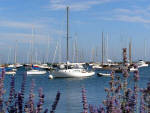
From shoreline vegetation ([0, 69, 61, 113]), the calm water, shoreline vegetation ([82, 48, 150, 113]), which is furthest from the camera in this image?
the calm water

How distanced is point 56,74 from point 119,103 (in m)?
54.7

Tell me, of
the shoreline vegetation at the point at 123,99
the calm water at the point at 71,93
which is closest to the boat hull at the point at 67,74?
the calm water at the point at 71,93

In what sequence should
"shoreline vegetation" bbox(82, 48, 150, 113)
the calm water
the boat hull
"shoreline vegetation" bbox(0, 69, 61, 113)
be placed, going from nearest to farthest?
"shoreline vegetation" bbox(0, 69, 61, 113), "shoreline vegetation" bbox(82, 48, 150, 113), the calm water, the boat hull

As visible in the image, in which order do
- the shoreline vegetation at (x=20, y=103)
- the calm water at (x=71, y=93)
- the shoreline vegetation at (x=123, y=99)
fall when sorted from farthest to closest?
the calm water at (x=71, y=93) < the shoreline vegetation at (x=123, y=99) < the shoreline vegetation at (x=20, y=103)

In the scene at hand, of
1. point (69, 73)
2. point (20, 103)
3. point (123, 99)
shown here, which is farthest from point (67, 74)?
point (20, 103)

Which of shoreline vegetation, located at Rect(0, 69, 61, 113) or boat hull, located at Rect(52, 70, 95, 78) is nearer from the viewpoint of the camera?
shoreline vegetation, located at Rect(0, 69, 61, 113)

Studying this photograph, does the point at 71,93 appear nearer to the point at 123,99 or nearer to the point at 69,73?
the point at 69,73

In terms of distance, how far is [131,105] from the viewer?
13.6ft

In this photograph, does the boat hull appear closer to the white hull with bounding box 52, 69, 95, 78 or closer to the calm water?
the white hull with bounding box 52, 69, 95, 78

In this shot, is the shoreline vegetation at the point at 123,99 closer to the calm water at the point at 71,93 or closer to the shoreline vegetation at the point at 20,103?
the shoreline vegetation at the point at 20,103

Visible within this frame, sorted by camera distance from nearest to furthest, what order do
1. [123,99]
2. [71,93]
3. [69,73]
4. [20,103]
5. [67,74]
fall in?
[20,103], [123,99], [71,93], [69,73], [67,74]

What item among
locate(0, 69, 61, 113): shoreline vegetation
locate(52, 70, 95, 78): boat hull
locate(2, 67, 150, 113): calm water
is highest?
locate(0, 69, 61, 113): shoreline vegetation

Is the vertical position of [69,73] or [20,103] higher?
[20,103]

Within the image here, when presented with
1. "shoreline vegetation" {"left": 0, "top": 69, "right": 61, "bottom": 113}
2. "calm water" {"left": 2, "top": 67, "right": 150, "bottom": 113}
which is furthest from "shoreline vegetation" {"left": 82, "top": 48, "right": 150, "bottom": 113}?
"calm water" {"left": 2, "top": 67, "right": 150, "bottom": 113}
